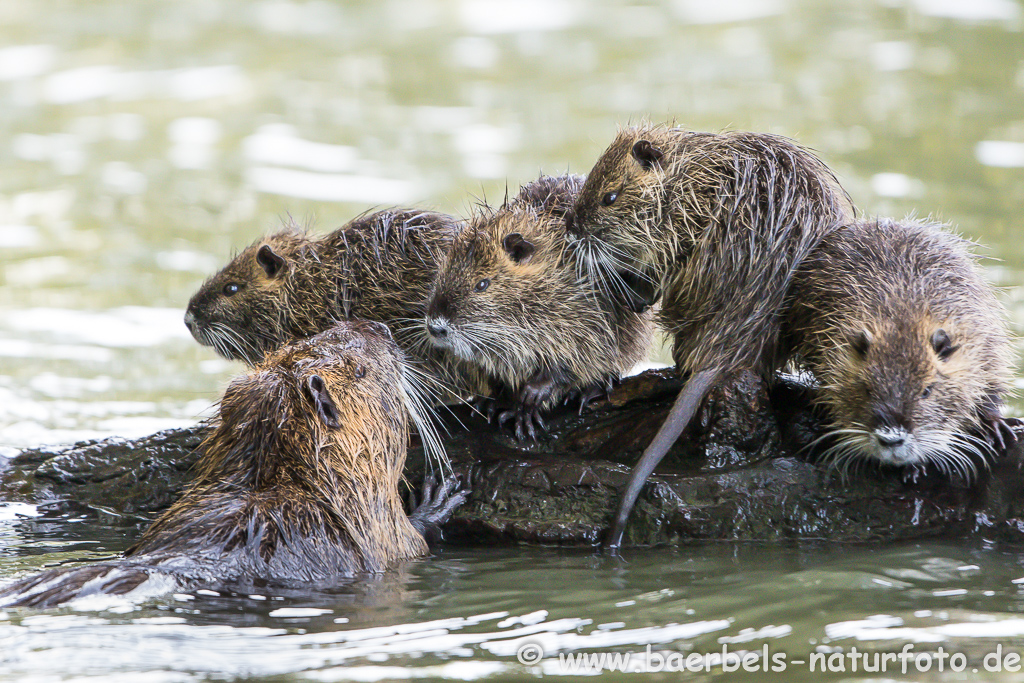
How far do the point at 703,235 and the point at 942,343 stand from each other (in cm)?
93

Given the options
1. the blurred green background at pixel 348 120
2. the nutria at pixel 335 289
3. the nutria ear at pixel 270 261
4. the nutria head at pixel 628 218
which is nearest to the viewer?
the nutria head at pixel 628 218

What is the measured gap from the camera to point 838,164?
1001 cm

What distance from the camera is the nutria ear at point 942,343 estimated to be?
4.03 meters

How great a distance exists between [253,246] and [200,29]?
9.31 meters

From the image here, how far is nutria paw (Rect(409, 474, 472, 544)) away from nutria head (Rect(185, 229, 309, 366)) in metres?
1.11

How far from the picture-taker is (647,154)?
4797 millimetres

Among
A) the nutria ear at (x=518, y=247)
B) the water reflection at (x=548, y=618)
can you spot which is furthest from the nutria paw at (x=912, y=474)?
the nutria ear at (x=518, y=247)

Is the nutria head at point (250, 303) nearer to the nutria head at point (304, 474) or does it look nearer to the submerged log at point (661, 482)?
the submerged log at point (661, 482)

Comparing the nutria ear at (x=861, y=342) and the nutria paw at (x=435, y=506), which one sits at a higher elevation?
the nutria ear at (x=861, y=342)

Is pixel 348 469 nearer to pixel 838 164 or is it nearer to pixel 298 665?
pixel 298 665

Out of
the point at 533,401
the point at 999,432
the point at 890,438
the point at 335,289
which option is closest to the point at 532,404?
the point at 533,401

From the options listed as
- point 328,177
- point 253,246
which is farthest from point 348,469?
point 328,177

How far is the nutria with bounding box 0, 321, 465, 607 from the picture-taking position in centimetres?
377

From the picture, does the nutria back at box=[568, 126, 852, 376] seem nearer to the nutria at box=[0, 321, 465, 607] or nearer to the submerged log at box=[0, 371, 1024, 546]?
the submerged log at box=[0, 371, 1024, 546]
